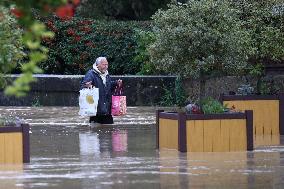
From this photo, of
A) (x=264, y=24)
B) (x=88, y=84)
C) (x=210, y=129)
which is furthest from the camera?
(x=88, y=84)

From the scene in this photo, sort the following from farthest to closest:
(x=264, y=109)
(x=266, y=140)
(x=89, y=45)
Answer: (x=89, y=45) < (x=264, y=109) < (x=266, y=140)

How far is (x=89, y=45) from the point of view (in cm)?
2766

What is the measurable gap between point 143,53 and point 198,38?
10894 mm

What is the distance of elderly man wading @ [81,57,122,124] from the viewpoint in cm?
1841

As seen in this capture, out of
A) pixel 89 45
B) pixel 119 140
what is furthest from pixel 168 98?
pixel 119 140

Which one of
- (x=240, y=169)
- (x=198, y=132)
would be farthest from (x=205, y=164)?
(x=198, y=132)

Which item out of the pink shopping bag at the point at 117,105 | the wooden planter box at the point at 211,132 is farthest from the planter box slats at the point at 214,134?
the pink shopping bag at the point at 117,105

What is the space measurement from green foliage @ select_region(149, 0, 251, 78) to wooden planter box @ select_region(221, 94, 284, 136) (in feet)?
2.19

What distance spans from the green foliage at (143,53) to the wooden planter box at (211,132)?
41.5 feet

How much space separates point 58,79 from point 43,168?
13923 millimetres

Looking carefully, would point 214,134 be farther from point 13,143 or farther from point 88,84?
point 88,84

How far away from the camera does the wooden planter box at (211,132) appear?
13.0 m

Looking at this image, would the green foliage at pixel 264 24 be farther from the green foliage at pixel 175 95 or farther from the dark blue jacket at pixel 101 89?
the green foliage at pixel 175 95

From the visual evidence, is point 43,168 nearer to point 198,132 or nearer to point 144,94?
point 198,132
